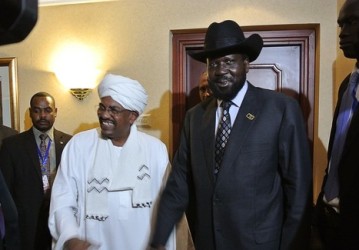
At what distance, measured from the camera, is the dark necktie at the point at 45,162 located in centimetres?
252

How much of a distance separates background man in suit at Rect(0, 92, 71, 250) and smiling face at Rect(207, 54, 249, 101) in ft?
4.66

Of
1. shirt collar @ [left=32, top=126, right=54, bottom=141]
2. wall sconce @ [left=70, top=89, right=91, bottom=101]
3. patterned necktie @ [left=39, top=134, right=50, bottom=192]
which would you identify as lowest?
patterned necktie @ [left=39, top=134, right=50, bottom=192]

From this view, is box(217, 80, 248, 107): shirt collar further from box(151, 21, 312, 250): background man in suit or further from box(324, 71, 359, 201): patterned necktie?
box(324, 71, 359, 201): patterned necktie

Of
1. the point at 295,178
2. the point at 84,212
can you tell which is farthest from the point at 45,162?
the point at 295,178

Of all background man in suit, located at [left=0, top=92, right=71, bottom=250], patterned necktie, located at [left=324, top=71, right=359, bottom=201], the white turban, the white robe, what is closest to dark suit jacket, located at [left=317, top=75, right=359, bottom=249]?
patterned necktie, located at [left=324, top=71, right=359, bottom=201]

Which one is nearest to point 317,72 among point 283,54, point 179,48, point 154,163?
point 283,54

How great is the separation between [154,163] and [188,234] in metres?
0.40

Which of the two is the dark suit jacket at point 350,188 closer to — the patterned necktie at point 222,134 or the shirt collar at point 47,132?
the patterned necktie at point 222,134

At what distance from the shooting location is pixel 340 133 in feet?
5.23

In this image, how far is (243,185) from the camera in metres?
1.57

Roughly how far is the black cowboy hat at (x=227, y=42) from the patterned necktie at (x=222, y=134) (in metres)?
0.23

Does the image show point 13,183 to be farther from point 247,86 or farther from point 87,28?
point 247,86

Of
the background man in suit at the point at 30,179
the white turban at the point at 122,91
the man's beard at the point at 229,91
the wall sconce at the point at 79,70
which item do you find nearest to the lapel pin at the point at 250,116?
the man's beard at the point at 229,91

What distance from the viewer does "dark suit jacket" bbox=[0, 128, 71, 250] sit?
2.50 meters
